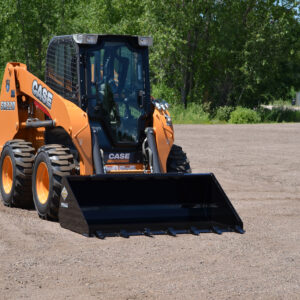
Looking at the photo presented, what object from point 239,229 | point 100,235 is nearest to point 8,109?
point 100,235

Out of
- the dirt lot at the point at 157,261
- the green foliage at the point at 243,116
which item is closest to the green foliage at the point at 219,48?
the green foliage at the point at 243,116

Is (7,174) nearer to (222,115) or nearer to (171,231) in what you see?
(171,231)

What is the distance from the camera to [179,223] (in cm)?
838

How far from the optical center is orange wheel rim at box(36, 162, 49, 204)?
29.2 ft

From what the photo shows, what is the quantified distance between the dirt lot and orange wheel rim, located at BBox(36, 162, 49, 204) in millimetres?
300

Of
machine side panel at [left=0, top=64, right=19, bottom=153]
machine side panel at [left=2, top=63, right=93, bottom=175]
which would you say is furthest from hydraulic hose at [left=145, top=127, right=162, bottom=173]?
machine side panel at [left=0, top=64, right=19, bottom=153]

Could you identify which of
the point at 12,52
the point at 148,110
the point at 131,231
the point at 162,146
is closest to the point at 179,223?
the point at 131,231

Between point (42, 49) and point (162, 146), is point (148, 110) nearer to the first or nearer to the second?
point (162, 146)

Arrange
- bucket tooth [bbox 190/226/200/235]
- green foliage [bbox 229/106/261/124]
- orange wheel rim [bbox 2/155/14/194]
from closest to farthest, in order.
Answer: bucket tooth [bbox 190/226/200/235]
orange wheel rim [bbox 2/155/14/194]
green foliage [bbox 229/106/261/124]

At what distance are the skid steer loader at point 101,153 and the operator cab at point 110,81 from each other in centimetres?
1

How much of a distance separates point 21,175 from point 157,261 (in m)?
3.26

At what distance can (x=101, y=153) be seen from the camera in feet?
29.2

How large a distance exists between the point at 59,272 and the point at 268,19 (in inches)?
1224

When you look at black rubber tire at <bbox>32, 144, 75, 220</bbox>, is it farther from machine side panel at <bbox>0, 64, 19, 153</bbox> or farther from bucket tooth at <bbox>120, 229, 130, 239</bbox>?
machine side panel at <bbox>0, 64, 19, 153</bbox>
